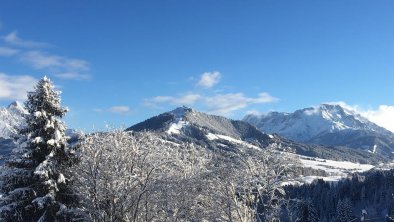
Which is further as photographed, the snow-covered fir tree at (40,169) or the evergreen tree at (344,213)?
the evergreen tree at (344,213)

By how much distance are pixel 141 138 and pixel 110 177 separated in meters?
7.54

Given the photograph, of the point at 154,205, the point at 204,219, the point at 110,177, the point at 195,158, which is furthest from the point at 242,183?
the point at 195,158

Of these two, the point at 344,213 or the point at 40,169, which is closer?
the point at 40,169

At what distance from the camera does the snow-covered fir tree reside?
3519 cm

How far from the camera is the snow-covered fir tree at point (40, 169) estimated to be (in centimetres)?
3519

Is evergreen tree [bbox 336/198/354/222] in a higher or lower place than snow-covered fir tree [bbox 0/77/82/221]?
lower

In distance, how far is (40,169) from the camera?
3472 cm

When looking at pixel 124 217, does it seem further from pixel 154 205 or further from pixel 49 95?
pixel 49 95

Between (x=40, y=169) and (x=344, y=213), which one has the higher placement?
(x=40, y=169)

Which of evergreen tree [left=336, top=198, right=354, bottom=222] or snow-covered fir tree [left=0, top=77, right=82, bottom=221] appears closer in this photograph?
snow-covered fir tree [left=0, top=77, right=82, bottom=221]

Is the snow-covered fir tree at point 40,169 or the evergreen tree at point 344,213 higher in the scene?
the snow-covered fir tree at point 40,169

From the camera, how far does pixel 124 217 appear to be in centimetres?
4156

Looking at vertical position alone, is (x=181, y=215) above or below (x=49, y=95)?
below

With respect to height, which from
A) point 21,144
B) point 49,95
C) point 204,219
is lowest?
point 204,219
